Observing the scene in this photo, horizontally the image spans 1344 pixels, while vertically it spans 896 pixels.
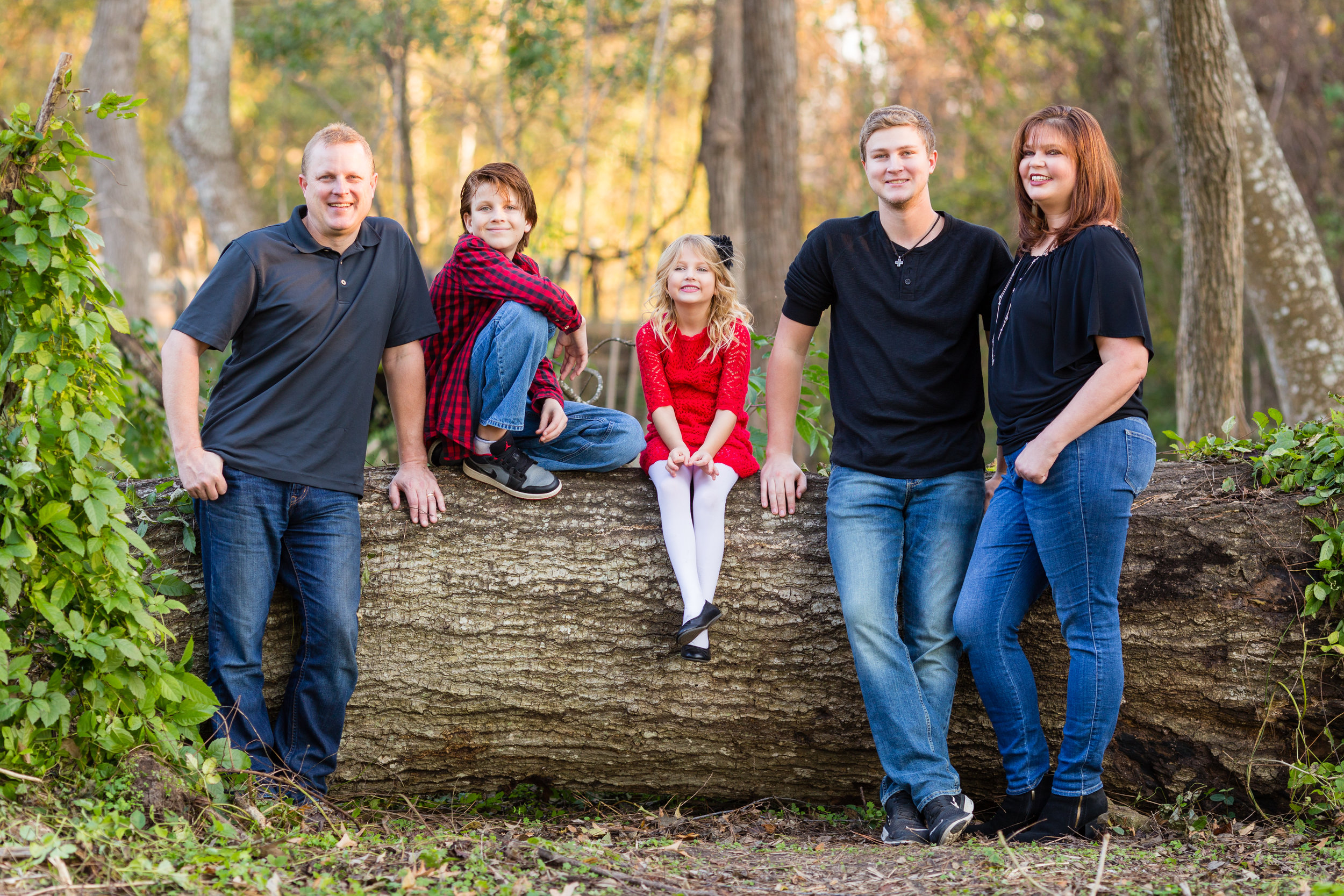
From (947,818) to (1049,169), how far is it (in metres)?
2.13

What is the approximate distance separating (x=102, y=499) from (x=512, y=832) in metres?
1.67

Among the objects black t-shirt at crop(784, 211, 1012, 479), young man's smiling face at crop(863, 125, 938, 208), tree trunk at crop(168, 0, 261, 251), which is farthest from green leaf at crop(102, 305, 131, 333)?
tree trunk at crop(168, 0, 261, 251)

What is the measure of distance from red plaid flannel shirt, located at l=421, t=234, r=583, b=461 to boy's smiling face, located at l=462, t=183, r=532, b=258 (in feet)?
0.11

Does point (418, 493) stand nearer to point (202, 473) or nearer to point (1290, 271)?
point (202, 473)

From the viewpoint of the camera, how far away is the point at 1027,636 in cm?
359

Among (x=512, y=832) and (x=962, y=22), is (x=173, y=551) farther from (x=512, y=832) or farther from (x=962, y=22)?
(x=962, y=22)

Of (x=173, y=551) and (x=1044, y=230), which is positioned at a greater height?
(x=1044, y=230)

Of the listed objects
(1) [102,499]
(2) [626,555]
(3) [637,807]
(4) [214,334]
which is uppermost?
(4) [214,334]

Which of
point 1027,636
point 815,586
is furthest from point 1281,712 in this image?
point 815,586

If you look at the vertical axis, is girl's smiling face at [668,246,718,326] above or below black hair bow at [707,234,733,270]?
below

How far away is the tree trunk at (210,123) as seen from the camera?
33.4ft

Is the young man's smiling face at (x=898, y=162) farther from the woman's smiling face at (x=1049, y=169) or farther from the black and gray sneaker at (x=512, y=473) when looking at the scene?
the black and gray sneaker at (x=512, y=473)

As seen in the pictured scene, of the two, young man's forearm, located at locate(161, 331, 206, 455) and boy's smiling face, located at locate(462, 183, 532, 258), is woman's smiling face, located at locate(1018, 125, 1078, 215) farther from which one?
young man's forearm, located at locate(161, 331, 206, 455)

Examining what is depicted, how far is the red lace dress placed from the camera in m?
3.77
